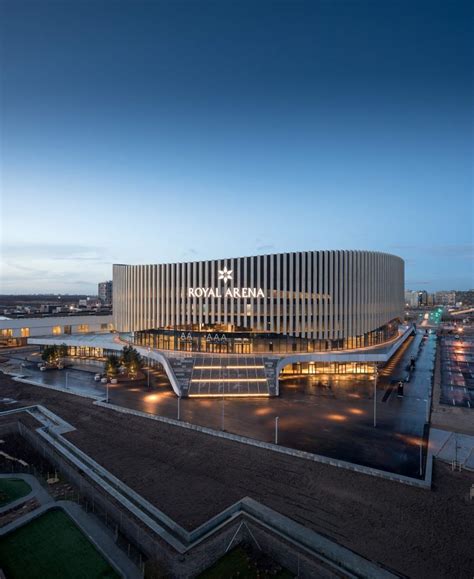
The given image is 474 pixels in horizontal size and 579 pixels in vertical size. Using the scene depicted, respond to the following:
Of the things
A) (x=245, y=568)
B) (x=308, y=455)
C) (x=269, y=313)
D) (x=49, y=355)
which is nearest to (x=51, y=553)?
(x=245, y=568)

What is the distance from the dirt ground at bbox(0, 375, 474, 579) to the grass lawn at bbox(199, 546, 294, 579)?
2.95 metres

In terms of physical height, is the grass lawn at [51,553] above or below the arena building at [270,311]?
below

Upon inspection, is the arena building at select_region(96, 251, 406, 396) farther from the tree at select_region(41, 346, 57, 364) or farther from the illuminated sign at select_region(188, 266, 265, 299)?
the tree at select_region(41, 346, 57, 364)

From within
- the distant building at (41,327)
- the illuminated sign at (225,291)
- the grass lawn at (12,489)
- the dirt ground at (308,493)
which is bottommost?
the grass lawn at (12,489)

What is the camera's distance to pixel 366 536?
21.3 m

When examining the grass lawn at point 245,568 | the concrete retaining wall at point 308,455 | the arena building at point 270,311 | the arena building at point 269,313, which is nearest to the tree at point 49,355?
the arena building at point 269,313

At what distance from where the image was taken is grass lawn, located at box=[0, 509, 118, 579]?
782 inches

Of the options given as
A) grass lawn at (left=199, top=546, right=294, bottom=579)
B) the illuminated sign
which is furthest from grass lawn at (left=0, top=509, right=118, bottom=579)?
the illuminated sign

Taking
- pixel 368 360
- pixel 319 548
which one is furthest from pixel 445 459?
pixel 368 360

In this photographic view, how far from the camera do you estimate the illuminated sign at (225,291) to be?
67562 millimetres

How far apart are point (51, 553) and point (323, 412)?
99.8ft

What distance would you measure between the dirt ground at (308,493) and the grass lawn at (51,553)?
15.2 ft

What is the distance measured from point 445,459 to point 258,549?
1898 centimetres

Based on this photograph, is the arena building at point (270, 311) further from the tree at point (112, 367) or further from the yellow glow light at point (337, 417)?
the yellow glow light at point (337, 417)
